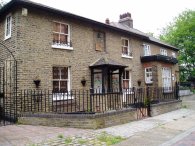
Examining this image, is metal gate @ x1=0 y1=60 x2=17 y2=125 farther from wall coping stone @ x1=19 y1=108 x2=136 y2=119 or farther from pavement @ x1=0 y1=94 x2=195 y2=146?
pavement @ x1=0 y1=94 x2=195 y2=146

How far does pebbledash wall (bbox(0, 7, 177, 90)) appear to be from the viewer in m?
12.3

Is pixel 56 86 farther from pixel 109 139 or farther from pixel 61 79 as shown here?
pixel 109 139

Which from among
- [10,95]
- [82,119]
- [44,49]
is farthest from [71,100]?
[44,49]

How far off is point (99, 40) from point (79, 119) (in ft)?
26.9

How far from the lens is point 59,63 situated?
13.9 metres

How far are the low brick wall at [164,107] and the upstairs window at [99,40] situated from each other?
5.31 meters

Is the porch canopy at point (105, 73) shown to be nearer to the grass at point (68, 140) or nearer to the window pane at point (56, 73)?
the window pane at point (56, 73)

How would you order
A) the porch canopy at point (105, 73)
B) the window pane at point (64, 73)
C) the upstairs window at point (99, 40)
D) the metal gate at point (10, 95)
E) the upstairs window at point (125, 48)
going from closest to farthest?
the metal gate at point (10, 95) < the window pane at point (64, 73) < the porch canopy at point (105, 73) < the upstairs window at point (99, 40) < the upstairs window at point (125, 48)

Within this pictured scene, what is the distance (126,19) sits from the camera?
2745cm

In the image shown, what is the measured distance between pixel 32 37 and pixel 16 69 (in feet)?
6.23

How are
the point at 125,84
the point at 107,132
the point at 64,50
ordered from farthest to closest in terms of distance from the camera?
1. the point at 125,84
2. the point at 64,50
3. the point at 107,132

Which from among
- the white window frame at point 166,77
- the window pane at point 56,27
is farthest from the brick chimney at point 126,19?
the window pane at point 56,27

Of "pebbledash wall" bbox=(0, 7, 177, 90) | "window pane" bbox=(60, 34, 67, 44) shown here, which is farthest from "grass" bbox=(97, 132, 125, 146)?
"window pane" bbox=(60, 34, 67, 44)

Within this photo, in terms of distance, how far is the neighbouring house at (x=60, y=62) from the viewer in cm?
1214
